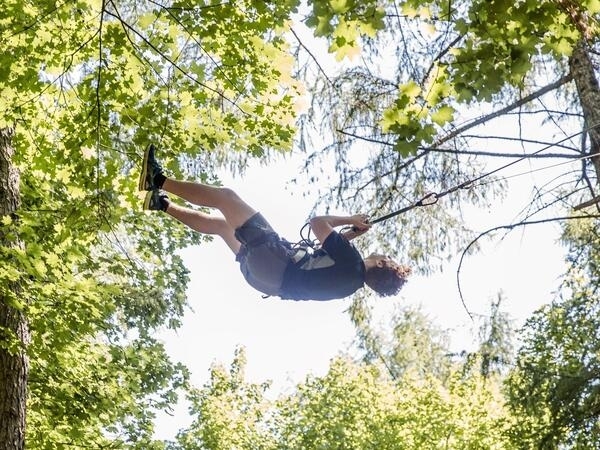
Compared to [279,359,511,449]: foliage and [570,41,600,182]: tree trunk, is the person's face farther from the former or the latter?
[279,359,511,449]: foliage

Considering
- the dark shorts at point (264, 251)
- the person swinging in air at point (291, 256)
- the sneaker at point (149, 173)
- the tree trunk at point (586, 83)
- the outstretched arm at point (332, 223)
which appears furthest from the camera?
the tree trunk at point (586, 83)

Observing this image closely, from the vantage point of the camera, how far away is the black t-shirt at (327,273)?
14.3 feet

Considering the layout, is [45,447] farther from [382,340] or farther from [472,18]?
[382,340]

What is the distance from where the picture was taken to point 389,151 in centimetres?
684

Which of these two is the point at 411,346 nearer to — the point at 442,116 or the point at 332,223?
the point at 332,223

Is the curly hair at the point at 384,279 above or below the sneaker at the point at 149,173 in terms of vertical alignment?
below

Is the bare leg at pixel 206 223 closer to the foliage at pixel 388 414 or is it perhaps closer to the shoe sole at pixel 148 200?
the shoe sole at pixel 148 200

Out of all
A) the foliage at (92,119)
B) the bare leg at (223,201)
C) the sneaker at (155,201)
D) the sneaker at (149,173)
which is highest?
the foliage at (92,119)

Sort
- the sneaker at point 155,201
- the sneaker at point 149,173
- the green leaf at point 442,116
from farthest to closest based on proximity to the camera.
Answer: the sneaker at point 155,201 < the sneaker at point 149,173 < the green leaf at point 442,116

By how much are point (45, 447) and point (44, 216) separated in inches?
94.5

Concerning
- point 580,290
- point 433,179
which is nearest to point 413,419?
point 580,290

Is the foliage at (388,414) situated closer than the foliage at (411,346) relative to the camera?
Yes

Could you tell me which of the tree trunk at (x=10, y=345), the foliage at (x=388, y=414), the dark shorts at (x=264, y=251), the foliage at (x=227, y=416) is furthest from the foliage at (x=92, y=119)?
the foliage at (x=227, y=416)

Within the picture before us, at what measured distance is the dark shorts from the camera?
450cm
